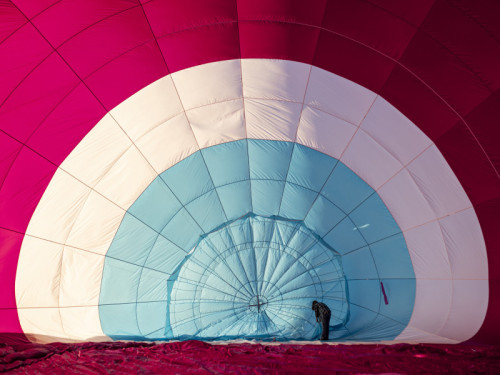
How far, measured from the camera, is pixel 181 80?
429 cm

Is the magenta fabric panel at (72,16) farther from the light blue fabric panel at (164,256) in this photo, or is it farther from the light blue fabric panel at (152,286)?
the light blue fabric panel at (152,286)

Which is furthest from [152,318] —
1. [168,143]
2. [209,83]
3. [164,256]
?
[209,83]

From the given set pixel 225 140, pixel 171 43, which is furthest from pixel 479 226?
pixel 171 43

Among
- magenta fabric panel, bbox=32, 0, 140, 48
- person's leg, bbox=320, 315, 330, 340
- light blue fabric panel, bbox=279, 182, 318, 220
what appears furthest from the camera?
light blue fabric panel, bbox=279, 182, 318, 220

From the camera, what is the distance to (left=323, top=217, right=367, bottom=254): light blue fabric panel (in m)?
5.42

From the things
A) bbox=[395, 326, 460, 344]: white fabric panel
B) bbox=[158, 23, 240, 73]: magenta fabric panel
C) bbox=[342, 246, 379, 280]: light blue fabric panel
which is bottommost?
bbox=[395, 326, 460, 344]: white fabric panel

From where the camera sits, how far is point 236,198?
555cm

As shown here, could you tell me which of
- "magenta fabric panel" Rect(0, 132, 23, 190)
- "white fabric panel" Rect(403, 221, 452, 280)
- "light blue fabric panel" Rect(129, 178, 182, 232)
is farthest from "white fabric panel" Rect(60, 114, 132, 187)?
"white fabric panel" Rect(403, 221, 452, 280)

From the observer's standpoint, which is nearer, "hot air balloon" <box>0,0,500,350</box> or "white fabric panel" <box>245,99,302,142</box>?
"hot air balloon" <box>0,0,500,350</box>

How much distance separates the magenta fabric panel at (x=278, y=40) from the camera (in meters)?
3.84

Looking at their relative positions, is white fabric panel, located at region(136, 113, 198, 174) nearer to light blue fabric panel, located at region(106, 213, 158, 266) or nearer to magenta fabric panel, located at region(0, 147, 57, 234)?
light blue fabric panel, located at region(106, 213, 158, 266)

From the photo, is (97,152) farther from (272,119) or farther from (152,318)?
(152,318)

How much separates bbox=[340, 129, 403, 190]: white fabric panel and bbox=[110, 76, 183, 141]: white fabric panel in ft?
7.90

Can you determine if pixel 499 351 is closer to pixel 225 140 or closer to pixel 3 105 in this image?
pixel 225 140
